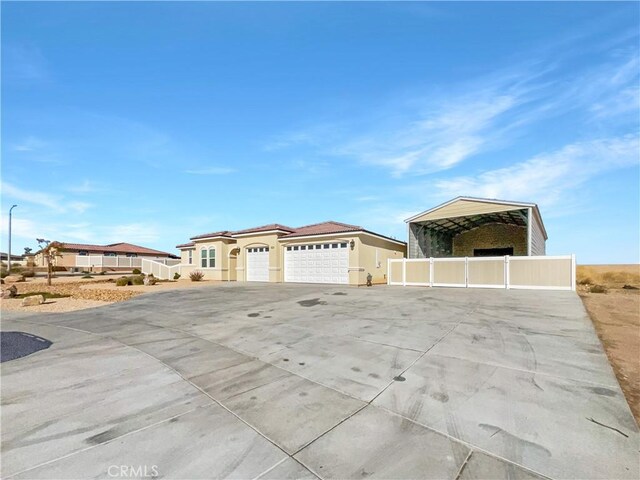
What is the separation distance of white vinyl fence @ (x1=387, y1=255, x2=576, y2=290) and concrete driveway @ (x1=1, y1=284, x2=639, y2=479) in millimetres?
9752

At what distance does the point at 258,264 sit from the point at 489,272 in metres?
16.2

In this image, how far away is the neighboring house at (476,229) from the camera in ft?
65.4

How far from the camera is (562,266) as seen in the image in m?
15.4

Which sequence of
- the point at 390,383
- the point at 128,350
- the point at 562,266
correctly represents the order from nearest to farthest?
the point at 390,383 < the point at 128,350 < the point at 562,266

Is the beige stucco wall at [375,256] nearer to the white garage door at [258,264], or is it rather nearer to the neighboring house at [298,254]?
the neighboring house at [298,254]

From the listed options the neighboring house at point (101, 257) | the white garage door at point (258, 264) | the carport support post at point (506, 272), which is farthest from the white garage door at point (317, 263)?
the neighboring house at point (101, 257)

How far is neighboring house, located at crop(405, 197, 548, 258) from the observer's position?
65.4ft

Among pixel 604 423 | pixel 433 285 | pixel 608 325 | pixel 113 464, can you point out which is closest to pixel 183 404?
pixel 113 464

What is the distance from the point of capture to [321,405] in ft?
12.3

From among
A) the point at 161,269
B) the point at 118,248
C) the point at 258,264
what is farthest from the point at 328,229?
the point at 118,248

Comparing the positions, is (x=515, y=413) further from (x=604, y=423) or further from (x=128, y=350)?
(x=128, y=350)

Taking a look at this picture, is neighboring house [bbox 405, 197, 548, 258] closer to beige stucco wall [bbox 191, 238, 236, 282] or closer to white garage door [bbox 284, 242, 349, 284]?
white garage door [bbox 284, 242, 349, 284]

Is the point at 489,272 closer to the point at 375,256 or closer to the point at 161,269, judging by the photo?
the point at 375,256

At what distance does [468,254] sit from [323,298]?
22.8 metres
